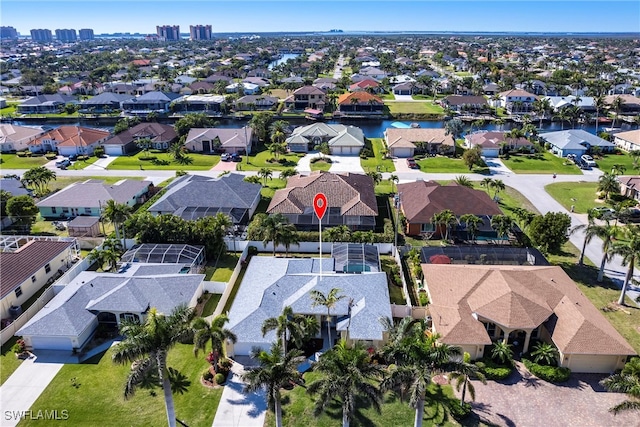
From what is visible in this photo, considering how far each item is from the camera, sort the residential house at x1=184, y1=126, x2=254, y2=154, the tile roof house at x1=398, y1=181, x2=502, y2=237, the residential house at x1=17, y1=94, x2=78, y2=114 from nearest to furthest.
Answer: the tile roof house at x1=398, y1=181, x2=502, y2=237 → the residential house at x1=184, y1=126, x2=254, y2=154 → the residential house at x1=17, y1=94, x2=78, y2=114

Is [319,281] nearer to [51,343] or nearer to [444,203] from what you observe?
[51,343]

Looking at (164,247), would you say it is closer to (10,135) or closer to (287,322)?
(287,322)

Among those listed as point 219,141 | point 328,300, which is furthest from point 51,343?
point 219,141

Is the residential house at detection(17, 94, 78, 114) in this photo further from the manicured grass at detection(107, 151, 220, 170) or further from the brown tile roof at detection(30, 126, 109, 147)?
the manicured grass at detection(107, 151, 220, 170)

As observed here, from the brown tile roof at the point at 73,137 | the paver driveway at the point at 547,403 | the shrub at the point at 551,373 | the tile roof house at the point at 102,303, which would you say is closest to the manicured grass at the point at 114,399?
the tile roof house at the point at 102,303

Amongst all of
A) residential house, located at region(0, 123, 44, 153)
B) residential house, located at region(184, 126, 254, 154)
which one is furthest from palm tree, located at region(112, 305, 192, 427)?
residential house, located at region(0, 123, 44, 153)

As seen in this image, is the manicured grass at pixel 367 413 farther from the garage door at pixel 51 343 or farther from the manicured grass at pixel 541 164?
the manicured grass at pixel 541 164
